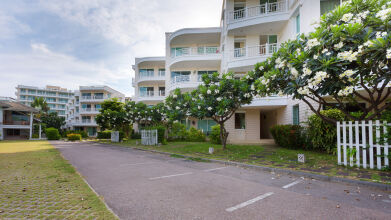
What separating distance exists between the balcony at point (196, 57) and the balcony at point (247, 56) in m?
4.12

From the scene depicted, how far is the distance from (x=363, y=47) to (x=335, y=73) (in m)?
0.88

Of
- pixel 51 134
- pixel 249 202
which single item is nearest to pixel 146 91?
pixel 51 134

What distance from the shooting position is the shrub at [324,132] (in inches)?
381

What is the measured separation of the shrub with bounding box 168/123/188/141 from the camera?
2030cm

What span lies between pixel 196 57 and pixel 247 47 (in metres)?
7.20

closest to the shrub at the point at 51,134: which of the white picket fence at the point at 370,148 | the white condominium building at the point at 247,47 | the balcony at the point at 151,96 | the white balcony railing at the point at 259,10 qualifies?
the balcony at the point at 151,96

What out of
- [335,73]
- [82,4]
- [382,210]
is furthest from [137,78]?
[382,210]

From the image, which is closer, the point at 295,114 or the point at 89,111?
the point at 295,114

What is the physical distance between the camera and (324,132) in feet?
32.7

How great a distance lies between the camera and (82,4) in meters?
10.1

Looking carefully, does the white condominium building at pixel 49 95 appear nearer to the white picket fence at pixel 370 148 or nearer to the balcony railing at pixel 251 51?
the balcony railing at pixel 251 51

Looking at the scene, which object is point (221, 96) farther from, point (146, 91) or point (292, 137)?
point (146, 91)

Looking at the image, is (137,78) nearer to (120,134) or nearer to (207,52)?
(120,134)

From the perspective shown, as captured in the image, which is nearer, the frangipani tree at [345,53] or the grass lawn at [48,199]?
the grass lawn at [48,199]
